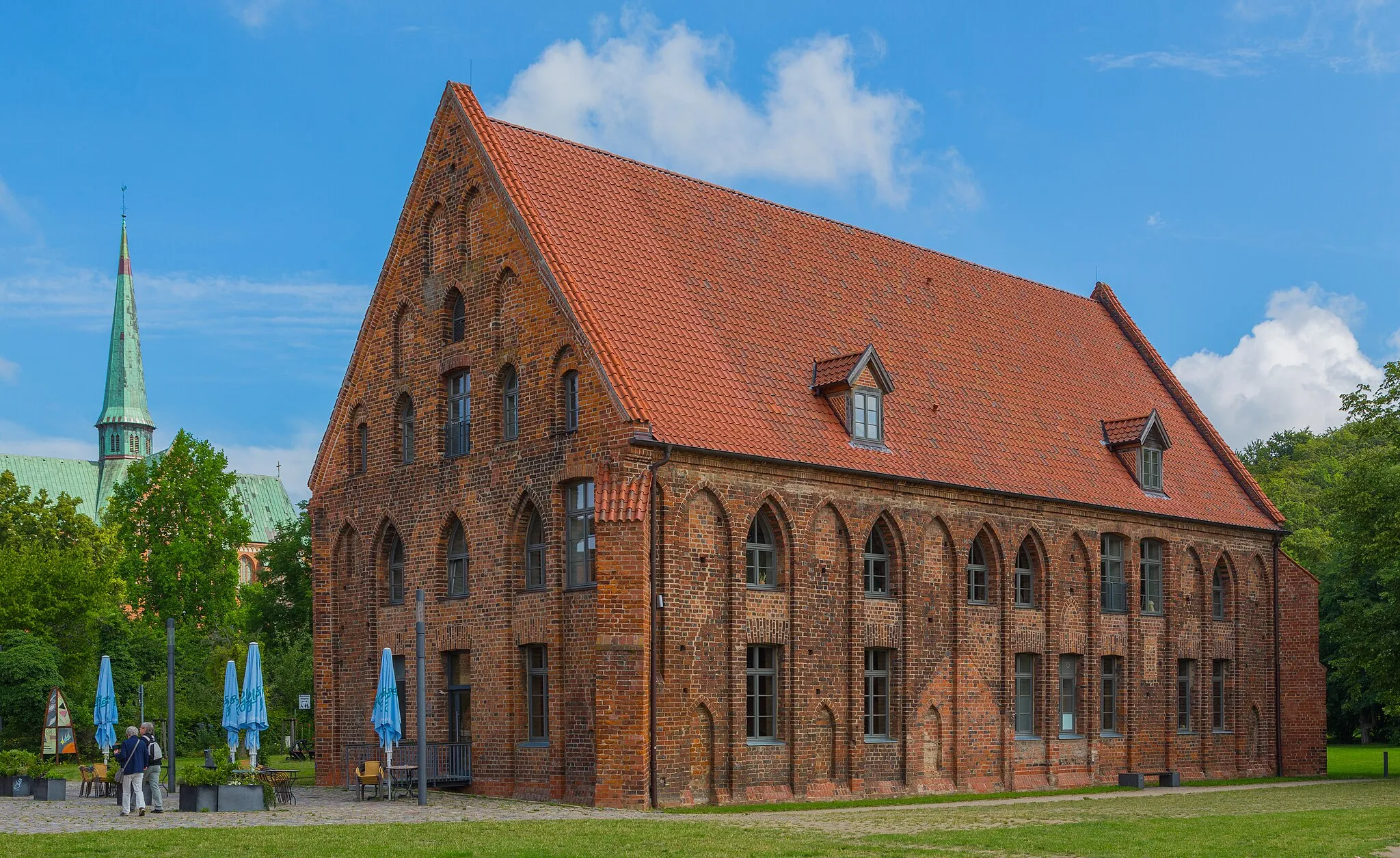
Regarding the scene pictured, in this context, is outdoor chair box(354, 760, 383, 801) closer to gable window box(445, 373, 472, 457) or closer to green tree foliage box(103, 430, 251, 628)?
gable window box(445, 373, 472, 457)

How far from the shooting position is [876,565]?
105 feet

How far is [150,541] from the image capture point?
7481 cm

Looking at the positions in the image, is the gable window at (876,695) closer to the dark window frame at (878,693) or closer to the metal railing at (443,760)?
the dark window frame at (878,693)

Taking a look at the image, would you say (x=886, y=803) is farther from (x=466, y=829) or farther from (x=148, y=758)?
(x=148, y=758)

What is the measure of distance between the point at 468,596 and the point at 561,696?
366 centimetres

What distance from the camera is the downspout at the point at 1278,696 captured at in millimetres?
41750

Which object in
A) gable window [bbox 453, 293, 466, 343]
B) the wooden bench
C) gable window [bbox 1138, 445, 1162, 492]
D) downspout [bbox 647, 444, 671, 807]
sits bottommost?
the wooden bench

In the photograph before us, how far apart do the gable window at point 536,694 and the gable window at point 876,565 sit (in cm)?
696

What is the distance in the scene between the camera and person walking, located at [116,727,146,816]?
24250 mm

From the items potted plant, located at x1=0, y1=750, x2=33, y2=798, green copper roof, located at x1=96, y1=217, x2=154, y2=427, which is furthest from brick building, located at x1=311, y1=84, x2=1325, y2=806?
green copper roof, located at x1=96, y1=217, x2=154, y2=427

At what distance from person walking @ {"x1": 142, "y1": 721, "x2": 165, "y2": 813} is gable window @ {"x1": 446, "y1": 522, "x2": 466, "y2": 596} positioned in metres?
7.65

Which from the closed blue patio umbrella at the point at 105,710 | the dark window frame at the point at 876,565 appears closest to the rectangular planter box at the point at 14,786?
the closed blue patio umbrella at the point at 105,710

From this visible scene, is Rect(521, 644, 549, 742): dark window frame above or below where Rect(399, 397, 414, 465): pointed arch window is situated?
below

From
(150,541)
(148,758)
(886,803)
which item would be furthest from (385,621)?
(150,541)
